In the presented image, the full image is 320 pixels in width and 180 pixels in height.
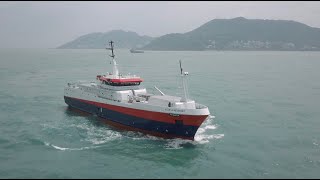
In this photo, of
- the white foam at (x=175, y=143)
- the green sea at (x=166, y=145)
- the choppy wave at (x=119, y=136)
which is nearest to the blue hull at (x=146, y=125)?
the white foam at (x=175, y=143)

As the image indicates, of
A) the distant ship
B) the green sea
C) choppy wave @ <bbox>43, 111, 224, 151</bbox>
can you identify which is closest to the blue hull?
the distant ship

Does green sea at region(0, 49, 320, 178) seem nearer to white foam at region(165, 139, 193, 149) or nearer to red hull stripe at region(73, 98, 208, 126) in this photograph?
white foam at region(165, 139, 193, 149)

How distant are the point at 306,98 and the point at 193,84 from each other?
27441mm

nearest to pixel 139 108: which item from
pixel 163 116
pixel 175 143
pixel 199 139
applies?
pixel 163 116

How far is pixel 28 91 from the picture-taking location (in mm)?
70625

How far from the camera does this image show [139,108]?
39188 millimetres

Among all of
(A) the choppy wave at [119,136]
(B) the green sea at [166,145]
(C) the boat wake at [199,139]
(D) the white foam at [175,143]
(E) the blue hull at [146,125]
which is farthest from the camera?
(E) the blue hull at [146,125]

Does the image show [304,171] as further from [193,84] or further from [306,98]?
[193,84]

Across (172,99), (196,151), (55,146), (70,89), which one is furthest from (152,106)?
(70,89)

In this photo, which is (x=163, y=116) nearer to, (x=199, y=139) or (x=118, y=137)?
(x=199, y=139)

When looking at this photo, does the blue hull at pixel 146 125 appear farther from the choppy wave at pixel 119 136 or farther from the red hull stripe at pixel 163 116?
the choppy wave at pixel 119 136

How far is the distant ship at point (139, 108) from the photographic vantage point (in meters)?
36.4

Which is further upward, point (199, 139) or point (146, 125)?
point (146, 125)

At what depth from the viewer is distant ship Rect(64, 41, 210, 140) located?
3641 centimetres
